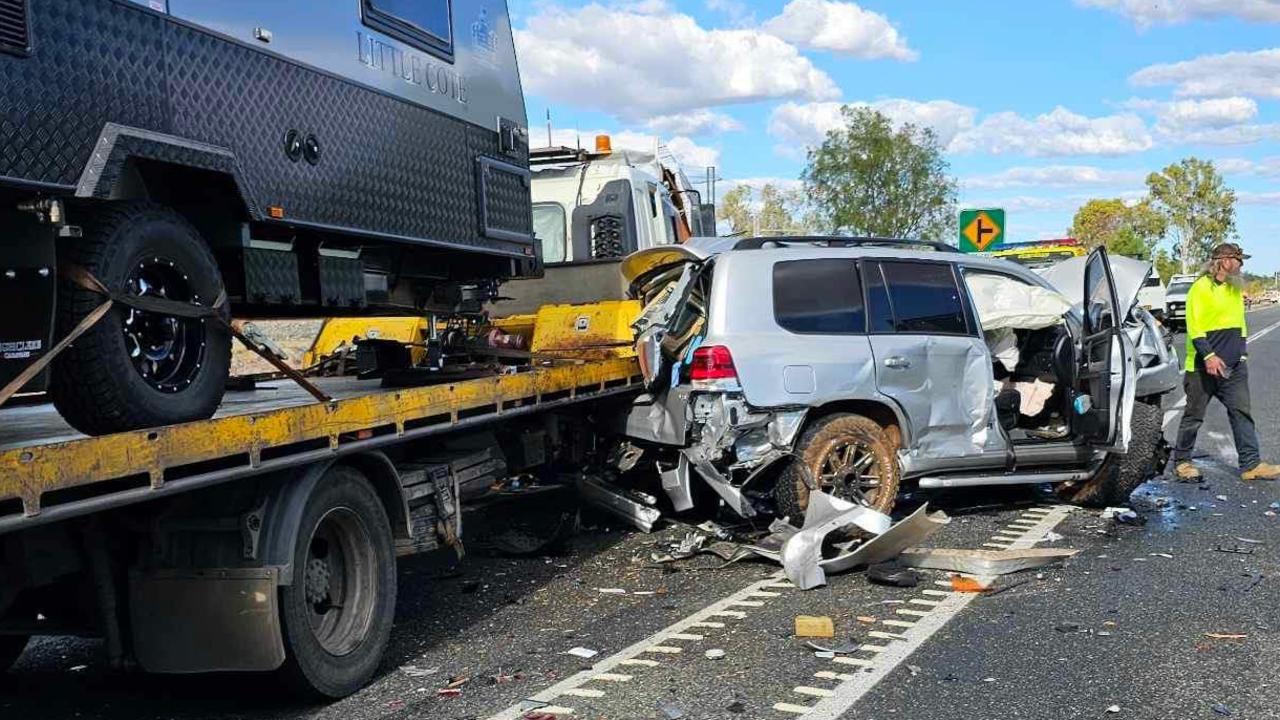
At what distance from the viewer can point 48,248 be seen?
3.76m

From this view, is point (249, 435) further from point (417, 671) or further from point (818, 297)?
point (818, 297)

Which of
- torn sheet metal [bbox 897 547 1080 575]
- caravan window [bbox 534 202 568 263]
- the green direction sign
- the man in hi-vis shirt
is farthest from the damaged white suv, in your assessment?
the green direction sign

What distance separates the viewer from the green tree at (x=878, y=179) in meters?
34.5

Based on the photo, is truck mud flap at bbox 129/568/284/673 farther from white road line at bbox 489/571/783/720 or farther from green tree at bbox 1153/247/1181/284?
green tree at bbox 1153/247/1181/284

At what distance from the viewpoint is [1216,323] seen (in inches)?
374

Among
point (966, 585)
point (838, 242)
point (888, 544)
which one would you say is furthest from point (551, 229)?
point (966, 585)

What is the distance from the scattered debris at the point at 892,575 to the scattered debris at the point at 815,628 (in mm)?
979

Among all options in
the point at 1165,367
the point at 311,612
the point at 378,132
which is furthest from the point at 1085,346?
the point at 311,612

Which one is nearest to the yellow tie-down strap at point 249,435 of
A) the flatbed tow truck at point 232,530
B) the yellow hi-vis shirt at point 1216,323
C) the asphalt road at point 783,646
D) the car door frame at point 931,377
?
the flatbed tow truck at point 232,530

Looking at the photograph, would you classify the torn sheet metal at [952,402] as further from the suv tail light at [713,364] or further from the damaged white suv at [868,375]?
the suv tail light at [713,364]

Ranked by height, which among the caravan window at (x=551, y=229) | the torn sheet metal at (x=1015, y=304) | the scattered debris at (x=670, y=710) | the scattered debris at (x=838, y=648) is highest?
the caravan window at (x=551, y=229)

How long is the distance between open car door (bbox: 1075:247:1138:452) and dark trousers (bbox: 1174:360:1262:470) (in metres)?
1.97

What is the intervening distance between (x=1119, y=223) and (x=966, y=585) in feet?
256

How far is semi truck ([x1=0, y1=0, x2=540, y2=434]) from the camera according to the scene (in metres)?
3.77
